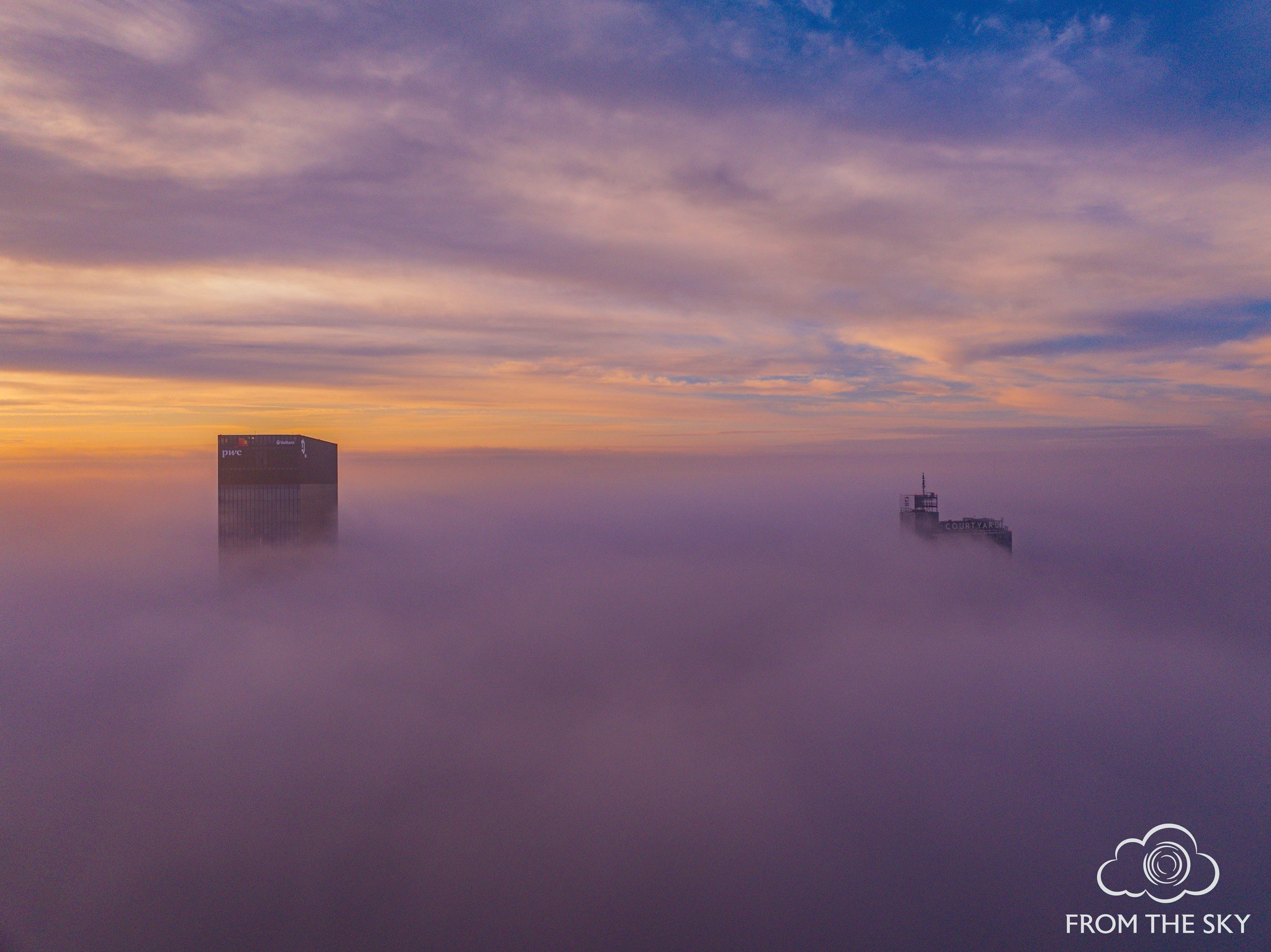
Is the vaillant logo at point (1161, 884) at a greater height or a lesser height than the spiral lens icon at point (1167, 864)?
lesser

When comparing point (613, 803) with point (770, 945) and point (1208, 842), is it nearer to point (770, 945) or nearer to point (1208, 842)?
→ point (770, 945)

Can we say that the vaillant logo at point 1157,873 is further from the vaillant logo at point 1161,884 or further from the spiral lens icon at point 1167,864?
the spiral lens icon at point 1167,864

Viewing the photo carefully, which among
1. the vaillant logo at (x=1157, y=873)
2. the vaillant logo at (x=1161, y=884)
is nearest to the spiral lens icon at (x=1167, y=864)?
the vaillant logo at (x=1161, y=884)

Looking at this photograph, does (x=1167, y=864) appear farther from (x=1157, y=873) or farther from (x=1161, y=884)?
(x=1161, y=884)

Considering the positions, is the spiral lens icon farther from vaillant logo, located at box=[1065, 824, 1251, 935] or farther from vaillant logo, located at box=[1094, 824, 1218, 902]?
vaillant logo, located at box=[1094, 824, 1218, 902]

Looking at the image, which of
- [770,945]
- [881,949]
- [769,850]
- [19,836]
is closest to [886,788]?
[769,850]

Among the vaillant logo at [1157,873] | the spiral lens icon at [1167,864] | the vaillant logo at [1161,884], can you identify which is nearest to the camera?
the spiral lens icon at [1167,864]

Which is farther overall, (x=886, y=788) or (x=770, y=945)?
(x=886, y=788)
